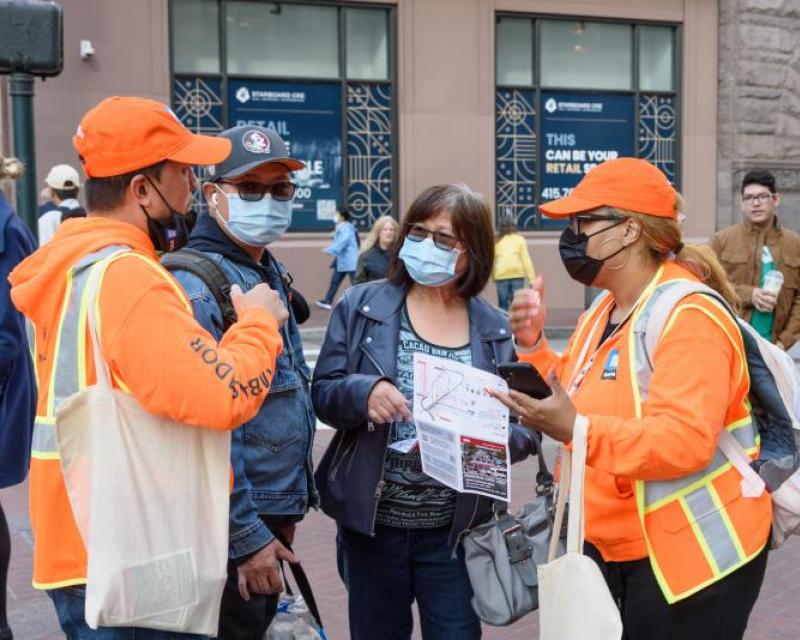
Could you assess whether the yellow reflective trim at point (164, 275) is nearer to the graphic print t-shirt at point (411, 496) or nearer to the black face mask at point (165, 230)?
the black face mask at point (165, 230)

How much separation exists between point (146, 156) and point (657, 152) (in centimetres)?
1790

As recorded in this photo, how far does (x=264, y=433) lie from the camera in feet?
9.59

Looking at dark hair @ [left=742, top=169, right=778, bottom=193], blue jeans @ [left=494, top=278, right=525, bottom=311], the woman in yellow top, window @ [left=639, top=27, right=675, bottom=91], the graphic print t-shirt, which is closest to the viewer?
the graphic print t-shirt

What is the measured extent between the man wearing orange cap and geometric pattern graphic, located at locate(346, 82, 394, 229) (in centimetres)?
1482

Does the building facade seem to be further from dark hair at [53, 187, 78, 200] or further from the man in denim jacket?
the man in denim jacket

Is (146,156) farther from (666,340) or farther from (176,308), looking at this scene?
(666,340)

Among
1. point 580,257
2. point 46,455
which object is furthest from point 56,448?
point 580,257

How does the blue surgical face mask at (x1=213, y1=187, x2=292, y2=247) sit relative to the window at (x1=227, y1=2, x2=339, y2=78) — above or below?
below

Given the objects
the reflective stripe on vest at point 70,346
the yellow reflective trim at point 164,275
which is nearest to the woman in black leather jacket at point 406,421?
the yellow reflective trim at point 164,275

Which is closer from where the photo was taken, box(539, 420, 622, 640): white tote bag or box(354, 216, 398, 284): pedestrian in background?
box(539, 420, 622, 640): white tote bag

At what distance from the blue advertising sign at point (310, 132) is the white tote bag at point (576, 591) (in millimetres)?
14536

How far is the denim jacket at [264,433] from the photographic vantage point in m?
2.70

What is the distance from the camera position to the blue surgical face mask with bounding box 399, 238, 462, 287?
3.28 metres

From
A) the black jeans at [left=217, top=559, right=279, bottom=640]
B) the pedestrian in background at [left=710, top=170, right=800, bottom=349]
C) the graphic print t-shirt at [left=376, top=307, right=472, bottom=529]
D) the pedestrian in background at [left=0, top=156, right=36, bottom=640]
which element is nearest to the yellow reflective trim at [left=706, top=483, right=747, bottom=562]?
the graphic print t-shirt at [left=376, top=307, right=472, bottom=529]
